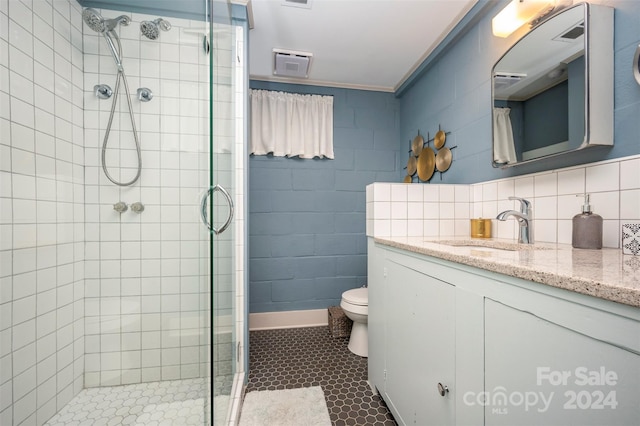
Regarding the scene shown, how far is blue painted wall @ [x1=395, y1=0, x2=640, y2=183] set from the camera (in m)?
0.92

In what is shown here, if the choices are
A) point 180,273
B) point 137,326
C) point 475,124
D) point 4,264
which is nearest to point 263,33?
point 475,124

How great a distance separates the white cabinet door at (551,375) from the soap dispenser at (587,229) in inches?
23.1

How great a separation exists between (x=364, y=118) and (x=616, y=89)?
74.2 inches

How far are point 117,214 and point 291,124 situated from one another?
1645 millimetres

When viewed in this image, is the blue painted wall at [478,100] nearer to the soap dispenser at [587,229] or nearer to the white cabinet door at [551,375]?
the soap dispenser at [587,229]

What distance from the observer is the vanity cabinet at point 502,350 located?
446mm

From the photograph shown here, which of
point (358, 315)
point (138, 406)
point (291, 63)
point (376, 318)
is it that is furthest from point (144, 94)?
point (358, 315)

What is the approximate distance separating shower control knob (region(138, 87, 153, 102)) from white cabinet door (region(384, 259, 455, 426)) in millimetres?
1517

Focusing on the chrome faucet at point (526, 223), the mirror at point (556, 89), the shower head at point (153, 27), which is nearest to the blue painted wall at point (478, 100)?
the mirror at point (556, 89)

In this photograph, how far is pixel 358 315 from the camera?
6.01 feet

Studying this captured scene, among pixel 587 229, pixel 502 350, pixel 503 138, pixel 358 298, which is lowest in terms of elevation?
pixel 358 298

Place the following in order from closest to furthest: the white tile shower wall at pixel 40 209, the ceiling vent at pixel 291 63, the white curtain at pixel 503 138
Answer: the white tile shower wall at pixel 40 209, the white curtain at pixel 503 138, the ceiling vent at pixel 291 63

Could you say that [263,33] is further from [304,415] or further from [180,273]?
[304,415]

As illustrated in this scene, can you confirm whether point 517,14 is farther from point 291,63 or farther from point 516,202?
point 291,63
